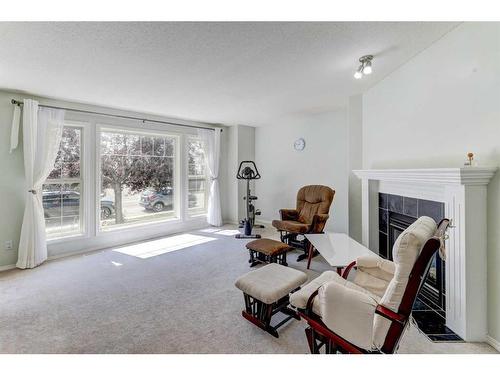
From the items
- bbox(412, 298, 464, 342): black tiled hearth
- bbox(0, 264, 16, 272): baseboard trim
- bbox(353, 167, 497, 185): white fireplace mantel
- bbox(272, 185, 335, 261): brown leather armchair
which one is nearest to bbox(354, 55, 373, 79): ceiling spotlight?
bbox(353, 167, 497, 185): white fireplace mantel

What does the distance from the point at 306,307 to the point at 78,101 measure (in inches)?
168

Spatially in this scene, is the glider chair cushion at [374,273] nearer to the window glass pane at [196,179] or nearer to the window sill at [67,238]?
the window sill at [67,238]

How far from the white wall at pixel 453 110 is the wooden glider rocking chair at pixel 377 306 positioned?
0.75 m

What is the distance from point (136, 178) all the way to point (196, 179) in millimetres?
1336

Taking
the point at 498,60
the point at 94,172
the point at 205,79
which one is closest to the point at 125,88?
the point at 205,79

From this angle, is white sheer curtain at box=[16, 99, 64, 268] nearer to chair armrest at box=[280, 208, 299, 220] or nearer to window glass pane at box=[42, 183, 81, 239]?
window glass pane at box=[42, 183, 81, 239]

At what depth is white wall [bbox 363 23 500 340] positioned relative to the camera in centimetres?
164

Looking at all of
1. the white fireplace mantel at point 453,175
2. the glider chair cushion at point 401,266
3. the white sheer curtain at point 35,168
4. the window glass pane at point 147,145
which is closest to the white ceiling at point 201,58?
the white sheer curtain at point 35,168

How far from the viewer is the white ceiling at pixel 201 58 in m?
1.84

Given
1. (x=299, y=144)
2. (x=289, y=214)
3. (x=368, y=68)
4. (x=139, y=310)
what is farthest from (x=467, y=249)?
(x=299, y=144)

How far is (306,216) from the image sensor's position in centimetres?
404

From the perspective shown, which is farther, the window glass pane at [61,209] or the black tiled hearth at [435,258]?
the window glass pane at [61,209]

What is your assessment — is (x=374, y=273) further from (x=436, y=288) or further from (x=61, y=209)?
(x=61, y=209)
